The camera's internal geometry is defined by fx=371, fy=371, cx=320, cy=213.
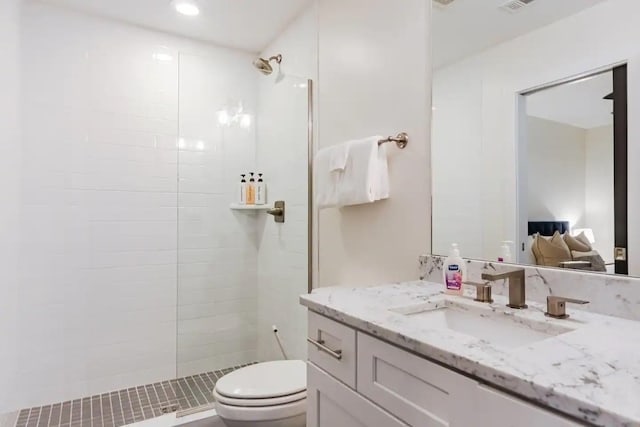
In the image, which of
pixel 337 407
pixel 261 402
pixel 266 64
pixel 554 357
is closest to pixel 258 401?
pixel 261 402

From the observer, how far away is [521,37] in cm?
121

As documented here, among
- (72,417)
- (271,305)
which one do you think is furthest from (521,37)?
(72,417)

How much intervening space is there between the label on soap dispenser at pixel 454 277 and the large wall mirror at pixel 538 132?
15 cm

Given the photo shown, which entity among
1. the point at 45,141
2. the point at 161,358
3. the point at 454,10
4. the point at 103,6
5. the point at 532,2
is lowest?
the point at 161,358

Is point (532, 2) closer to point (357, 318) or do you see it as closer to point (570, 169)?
point (570, 169)

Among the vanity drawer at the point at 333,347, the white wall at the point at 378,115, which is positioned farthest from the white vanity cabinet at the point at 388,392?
the white wall at the point at 378,115

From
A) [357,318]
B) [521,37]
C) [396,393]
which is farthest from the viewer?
[521,37]

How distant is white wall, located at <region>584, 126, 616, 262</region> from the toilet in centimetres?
127

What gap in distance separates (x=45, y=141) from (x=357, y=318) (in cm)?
233

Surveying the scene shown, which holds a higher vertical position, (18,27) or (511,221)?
(18,27)

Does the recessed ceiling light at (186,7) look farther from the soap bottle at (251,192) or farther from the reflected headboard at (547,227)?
the reflected headboard at (547,227)

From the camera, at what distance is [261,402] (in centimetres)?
155

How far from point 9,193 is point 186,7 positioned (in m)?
1.49

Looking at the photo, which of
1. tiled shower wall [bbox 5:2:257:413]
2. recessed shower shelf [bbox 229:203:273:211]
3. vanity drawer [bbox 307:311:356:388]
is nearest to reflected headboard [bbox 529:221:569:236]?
vanity drawer [bbox 307:311:356:388]
